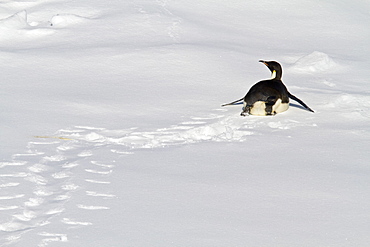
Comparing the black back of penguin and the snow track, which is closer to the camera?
the snow track

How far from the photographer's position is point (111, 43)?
773cm

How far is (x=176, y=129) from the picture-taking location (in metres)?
5.03

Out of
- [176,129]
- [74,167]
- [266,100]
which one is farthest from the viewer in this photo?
[266,100]

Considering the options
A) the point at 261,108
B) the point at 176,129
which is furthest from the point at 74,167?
the point at 261,108

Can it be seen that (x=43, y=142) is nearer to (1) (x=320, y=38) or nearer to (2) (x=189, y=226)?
(2) (x=189, y=226)

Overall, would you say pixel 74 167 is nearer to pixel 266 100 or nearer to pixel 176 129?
pixel 176 129

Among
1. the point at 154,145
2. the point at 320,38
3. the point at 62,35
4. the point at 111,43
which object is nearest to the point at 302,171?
the point at 154,145

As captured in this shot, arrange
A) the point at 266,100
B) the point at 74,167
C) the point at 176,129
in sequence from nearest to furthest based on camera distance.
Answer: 1. the point at 74,167
2. the point at 176,129
3. the point at 266,100

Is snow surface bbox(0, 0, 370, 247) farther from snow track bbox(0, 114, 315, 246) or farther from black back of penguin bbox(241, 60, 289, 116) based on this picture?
black back of penguin bbox(241, 60, 289, 116)

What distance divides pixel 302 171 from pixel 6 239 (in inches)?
76.6

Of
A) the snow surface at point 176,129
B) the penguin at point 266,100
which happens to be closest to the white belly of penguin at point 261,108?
the penguin at point 266,100

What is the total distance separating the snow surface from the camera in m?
3.11

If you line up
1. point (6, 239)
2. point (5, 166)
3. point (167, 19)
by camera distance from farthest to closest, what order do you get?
point (167, 19)
point (5, 166)
point (6, 239)

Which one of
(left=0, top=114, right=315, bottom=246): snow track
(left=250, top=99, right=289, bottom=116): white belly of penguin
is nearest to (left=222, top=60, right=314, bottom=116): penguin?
(left=250, top=99, right=289, bottom=116): white belly of penguin
